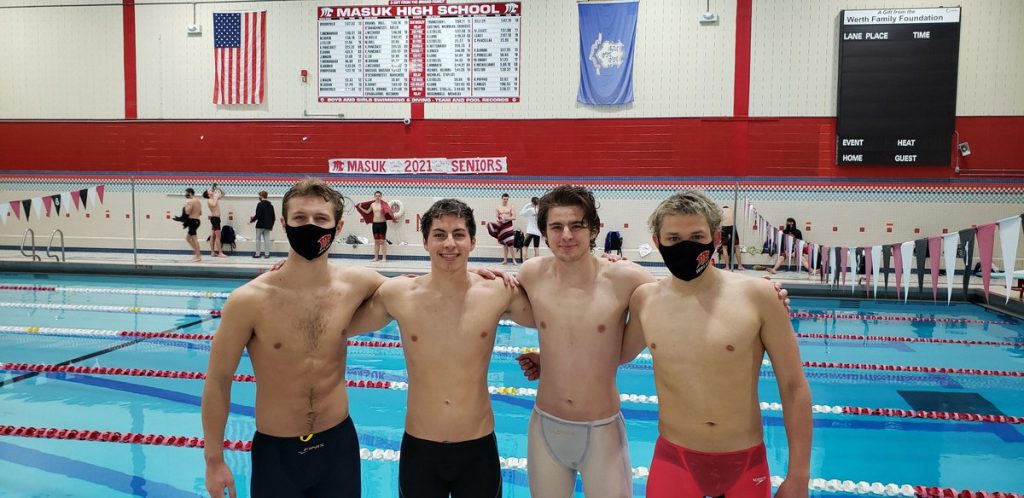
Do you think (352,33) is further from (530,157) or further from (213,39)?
(530,157)

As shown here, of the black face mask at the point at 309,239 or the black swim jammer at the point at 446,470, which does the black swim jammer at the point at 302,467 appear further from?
the black face mask at the point at 309,239

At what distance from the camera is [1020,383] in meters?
6.38

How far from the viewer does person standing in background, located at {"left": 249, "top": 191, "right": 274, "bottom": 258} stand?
14.9 metres

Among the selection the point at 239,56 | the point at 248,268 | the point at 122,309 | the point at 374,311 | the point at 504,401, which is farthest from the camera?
the point at 239,56

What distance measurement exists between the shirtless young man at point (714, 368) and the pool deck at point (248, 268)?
29.4ft

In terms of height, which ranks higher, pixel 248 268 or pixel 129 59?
pixel 129 59

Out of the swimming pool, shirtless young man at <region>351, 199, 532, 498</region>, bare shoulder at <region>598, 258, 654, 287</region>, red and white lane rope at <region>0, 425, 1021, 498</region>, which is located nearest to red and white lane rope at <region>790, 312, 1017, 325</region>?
the swimming pool

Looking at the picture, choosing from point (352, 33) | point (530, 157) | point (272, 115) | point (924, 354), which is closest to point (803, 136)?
point (530, 157)

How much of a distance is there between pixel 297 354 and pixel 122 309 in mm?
8680

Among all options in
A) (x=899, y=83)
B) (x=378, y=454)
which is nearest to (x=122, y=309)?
(x=378, y=454)

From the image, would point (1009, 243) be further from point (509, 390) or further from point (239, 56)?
point (239, 56)

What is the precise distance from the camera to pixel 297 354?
2.49m

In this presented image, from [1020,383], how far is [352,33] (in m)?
13.9

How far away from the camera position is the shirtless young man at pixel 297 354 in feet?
8.02
